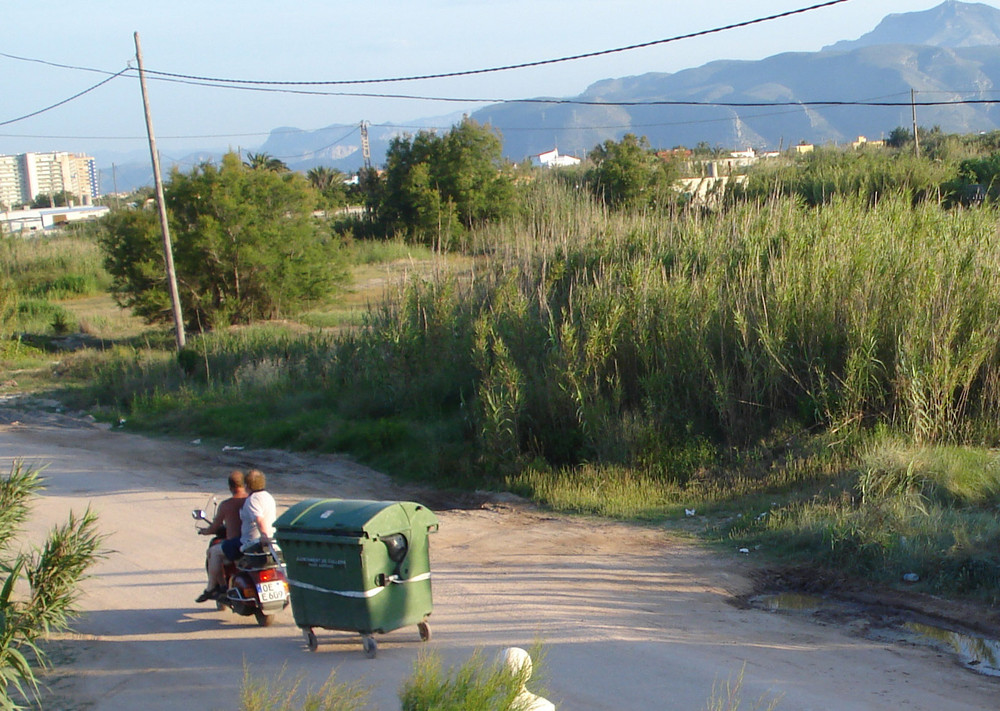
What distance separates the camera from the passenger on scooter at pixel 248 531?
26.6ft

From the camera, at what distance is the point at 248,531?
8164mm

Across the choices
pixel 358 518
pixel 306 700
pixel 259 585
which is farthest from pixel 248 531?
pixel 306 700

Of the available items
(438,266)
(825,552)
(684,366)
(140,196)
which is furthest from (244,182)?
(825,552)

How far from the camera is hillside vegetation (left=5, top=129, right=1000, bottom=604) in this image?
10.0 metres

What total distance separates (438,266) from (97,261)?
41.4 meters

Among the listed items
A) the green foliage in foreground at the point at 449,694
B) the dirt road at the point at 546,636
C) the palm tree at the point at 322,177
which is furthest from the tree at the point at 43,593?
the palm tree at the point at 322,177

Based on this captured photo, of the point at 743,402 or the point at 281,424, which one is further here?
the point at 281,424

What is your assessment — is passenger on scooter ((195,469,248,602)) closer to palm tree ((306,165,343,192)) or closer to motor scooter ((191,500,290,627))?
motor scooter ((191,500,290,627))

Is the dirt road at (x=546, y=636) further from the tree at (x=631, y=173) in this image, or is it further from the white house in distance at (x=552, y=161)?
the white house in distance at (x=552, y=161)

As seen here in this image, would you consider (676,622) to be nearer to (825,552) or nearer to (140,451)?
(825,552)

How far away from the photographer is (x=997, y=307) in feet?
38.7

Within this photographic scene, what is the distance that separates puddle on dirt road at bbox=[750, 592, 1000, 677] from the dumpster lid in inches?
131

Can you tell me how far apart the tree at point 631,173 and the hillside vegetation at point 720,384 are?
36.2 ft

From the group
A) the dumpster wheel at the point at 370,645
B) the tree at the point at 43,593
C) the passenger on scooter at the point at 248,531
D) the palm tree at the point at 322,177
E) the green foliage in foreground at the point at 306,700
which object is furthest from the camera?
the palm tree at the point at 322,177
